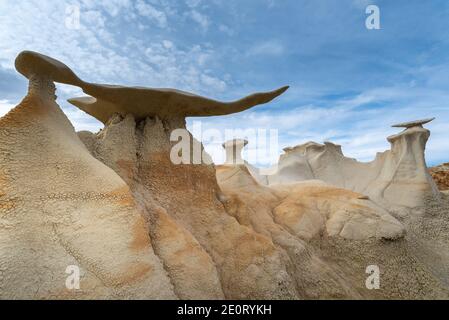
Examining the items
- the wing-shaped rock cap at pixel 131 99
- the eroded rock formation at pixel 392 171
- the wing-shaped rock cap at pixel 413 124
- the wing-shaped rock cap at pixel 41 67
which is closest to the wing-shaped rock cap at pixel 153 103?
the wing-shaped rock cap at pixel 131 99

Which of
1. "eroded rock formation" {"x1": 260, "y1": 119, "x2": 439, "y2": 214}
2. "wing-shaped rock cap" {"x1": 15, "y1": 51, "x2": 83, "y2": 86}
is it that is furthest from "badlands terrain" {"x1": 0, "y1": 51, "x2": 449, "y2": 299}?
"eroded rock formation" {"x1": 260, "y1": 119, "x2": 439, "y2": 214}

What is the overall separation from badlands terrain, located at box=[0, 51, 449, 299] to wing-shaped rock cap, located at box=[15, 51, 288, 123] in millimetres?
17

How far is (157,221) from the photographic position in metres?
3.21

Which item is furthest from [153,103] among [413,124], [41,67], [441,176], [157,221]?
[441,176]

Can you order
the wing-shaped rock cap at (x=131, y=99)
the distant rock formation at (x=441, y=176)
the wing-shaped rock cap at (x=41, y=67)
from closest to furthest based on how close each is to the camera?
the wing-shaped rock cap at (x=41, y=67) < the wing-shaped rock cap at (x=131, y=99) < the distant rock formation at (x=441, y=176)

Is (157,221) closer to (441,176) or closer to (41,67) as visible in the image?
(41,67)

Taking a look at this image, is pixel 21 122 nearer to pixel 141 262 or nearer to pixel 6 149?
pixel 6 149

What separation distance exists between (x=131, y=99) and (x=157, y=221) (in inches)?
59.8

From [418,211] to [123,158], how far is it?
7661mm

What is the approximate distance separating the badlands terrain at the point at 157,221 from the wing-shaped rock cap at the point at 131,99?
17mm

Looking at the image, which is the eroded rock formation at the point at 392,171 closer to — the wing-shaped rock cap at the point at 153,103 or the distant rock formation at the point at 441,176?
the distant rock formation at the point at 441,176

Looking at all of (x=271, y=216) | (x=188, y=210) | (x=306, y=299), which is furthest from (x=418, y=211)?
(x=188, y=210)

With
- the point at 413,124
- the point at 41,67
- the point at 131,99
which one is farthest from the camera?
the point at 413,124

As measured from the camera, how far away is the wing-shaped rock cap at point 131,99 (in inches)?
121
